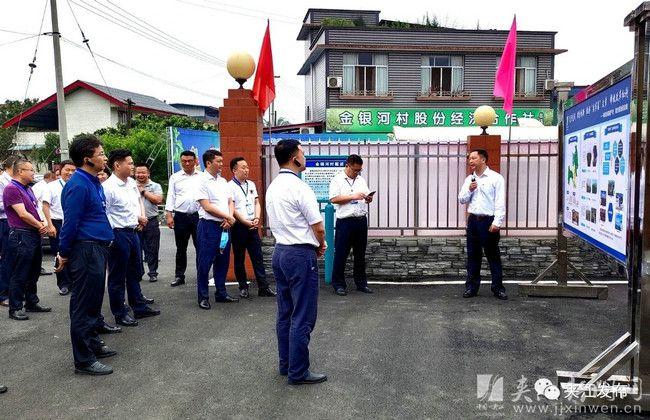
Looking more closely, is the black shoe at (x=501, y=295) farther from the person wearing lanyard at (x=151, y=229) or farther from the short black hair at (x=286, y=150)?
the person wearing lanyard at (x=151, y=229)

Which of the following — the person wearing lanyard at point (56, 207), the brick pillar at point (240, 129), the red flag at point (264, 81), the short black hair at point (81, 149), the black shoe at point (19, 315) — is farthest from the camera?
the red flag at point (264, 81)

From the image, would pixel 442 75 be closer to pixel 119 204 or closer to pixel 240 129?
pixel 240 129

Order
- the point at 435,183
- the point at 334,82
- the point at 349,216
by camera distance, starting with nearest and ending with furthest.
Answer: the point at 349,216
the point at 435,183
the point at 334,82

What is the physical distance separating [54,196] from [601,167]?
7498 mm

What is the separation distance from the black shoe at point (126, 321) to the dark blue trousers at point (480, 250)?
404cm

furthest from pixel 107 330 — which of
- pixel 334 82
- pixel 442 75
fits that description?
pixel 442 75

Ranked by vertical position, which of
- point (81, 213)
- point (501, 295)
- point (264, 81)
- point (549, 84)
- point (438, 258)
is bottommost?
point (501, 295)

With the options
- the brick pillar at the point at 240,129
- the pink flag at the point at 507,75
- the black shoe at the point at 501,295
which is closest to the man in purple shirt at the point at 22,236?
the brick pillar at the point at 240,129

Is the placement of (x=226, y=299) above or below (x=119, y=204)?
below

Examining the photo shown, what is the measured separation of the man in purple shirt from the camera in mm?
6176

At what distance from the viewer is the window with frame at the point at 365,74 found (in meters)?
22.6

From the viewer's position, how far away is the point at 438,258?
802 centimetres

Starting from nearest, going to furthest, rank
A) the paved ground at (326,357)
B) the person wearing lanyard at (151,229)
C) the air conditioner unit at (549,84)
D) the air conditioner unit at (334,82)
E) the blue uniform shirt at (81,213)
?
the paved ground at (326,357) < the blue uniform shirt at (81,213) < the person wearing lanyard at (151,229) < the air conditioner unit at (334,82) < the air conditioner unit at (549,84)

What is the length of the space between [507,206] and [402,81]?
51.3ft
